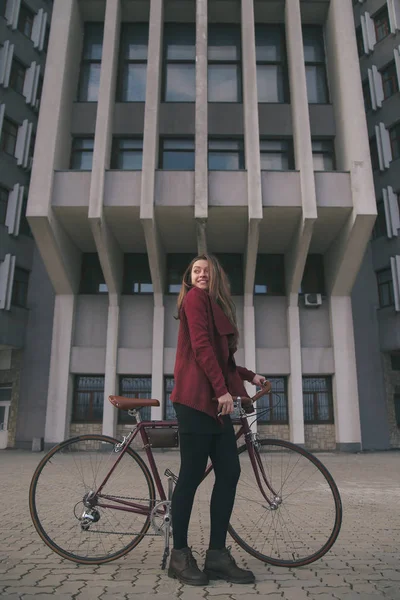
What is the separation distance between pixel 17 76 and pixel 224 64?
9.37m

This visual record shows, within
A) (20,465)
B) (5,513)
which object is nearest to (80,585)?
(5,513)

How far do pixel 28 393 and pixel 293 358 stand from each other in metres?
10.7

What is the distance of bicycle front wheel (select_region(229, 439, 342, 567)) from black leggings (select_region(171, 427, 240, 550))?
0.21 meters

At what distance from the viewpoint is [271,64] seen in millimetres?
17734

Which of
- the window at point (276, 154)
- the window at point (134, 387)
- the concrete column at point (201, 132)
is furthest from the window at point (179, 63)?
the window at point (134, 387)

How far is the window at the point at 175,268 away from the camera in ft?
56.0

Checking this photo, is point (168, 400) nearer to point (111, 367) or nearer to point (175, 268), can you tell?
point (111, 367)

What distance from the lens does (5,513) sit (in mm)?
5121

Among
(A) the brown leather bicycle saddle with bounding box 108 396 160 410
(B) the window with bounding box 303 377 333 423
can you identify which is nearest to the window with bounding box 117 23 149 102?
(B) the window with bounding box 303 377 333 423

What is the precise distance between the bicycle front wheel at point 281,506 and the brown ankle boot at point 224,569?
313 millimetres

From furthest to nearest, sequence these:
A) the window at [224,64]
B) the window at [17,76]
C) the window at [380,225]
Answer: the window at [17,76], the window at [380,225], the window at [224,64]

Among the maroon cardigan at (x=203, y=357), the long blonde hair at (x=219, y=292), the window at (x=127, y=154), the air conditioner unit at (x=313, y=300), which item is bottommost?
the maroon cardigan at (x=203, y=357)

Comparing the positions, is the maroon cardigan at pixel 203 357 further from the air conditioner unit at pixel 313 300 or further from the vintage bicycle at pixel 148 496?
the air conditioner unit at pixel 313 300

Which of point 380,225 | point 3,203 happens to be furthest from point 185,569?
point 380,225
